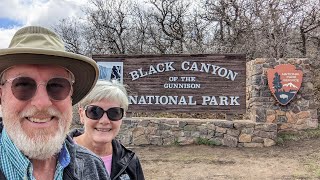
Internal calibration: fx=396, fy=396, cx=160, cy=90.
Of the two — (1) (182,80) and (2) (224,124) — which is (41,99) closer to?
(2) (224,124)

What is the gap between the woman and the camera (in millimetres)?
2562

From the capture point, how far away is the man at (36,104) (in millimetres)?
1465

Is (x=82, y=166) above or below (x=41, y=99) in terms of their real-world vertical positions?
below

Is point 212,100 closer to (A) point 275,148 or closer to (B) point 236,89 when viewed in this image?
(B) point 236,89

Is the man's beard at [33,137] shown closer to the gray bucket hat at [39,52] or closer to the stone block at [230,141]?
the gray bucket hat at [39,52]

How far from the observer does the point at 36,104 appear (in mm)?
1502

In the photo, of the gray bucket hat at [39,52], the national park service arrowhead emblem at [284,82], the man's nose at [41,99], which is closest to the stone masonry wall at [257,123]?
the national park service arrowhead emblem at [284,82]

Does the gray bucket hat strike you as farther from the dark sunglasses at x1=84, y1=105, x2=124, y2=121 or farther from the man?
the dark sunglasses at x1=84, y1=105, x2=124, y2=121

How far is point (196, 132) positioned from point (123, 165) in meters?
→ 6.96

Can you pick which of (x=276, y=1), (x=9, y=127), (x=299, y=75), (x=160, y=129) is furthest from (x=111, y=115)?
(x=276, y=1)

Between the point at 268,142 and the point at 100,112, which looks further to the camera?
the point at 268,142

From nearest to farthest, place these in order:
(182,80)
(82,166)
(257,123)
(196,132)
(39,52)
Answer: (39,52)
(82,166)
(257,123)
(196,132)
(182,80)

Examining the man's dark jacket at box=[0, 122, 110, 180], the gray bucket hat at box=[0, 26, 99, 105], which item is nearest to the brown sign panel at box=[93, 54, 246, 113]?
the man's dark jacket at box=[0, 122, 110, 180]

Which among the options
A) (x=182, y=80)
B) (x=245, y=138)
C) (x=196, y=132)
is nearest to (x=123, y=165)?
(x=196, y=132)
